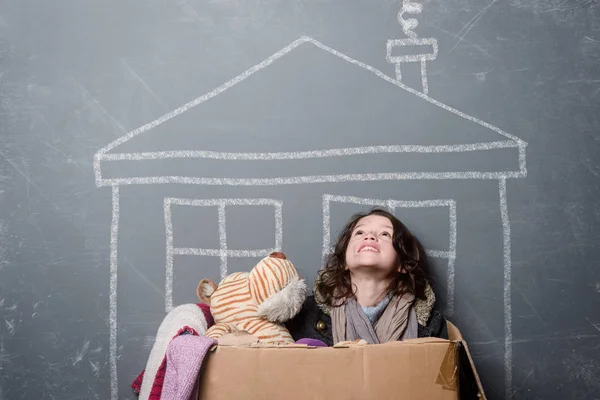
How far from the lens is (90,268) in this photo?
1996 millimetres

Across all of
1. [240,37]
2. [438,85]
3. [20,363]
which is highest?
[240,37]

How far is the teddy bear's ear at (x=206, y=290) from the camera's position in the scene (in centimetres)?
180

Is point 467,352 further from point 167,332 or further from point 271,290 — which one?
point 167,332

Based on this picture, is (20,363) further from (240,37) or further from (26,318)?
(240,37)

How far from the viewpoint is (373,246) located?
1764 mm

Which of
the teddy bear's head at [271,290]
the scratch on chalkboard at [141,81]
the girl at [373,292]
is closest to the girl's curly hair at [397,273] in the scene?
the girl at [373,292]

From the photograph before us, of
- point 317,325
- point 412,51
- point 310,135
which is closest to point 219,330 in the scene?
point 317,325

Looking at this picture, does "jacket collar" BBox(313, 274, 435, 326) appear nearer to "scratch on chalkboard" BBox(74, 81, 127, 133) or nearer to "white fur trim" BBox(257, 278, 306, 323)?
"white fur trim" BBox(257, 278, 306, 323)

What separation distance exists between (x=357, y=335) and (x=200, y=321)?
1.35ft

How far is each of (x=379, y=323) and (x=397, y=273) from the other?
0.17m

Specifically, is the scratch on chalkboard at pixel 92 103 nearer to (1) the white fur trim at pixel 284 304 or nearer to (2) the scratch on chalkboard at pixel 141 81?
(2) the scratch on chalkboard at pixel 141 81

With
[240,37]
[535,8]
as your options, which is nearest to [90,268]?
[240,37]

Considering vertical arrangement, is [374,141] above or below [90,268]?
above

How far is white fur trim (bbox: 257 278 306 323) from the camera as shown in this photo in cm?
165
